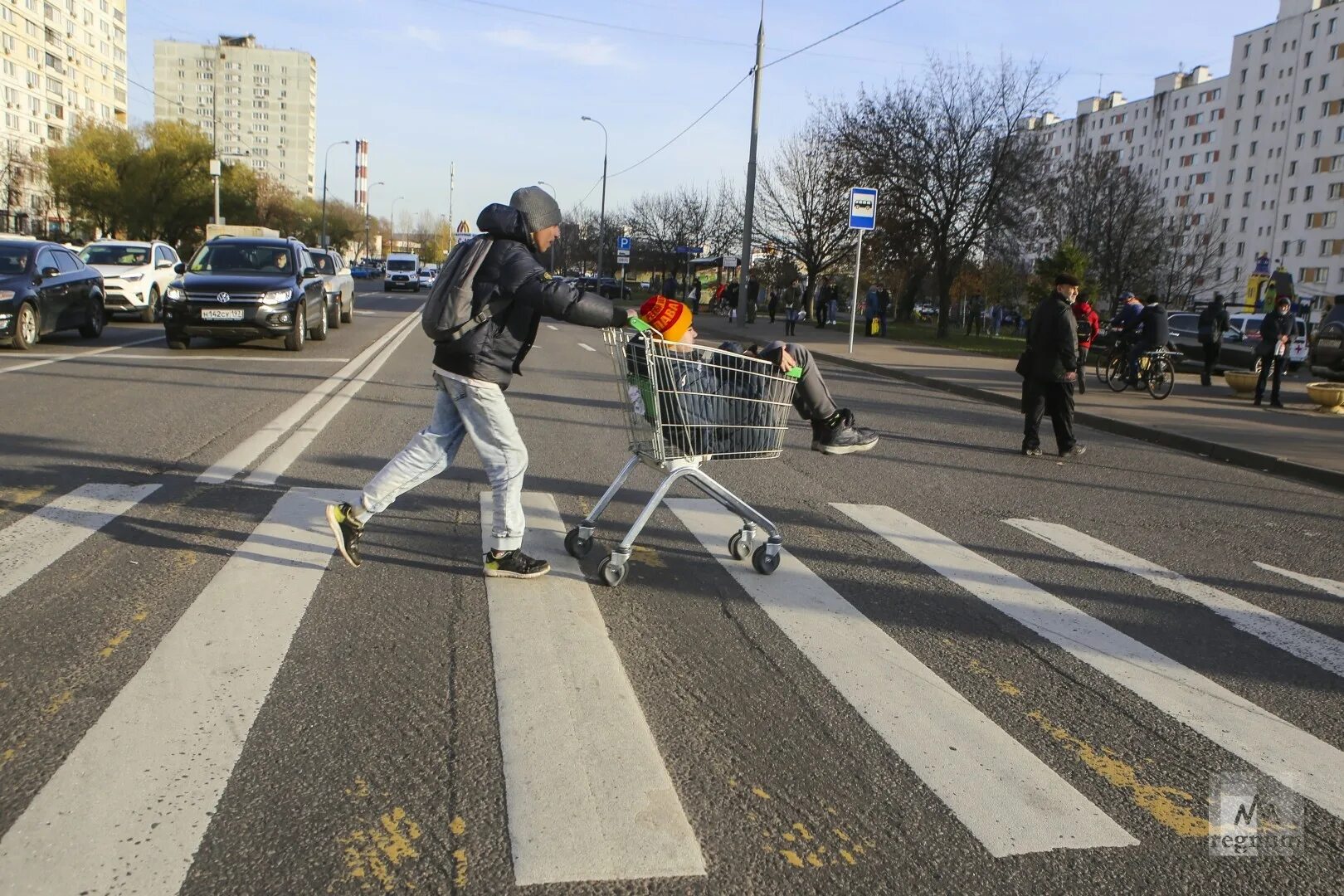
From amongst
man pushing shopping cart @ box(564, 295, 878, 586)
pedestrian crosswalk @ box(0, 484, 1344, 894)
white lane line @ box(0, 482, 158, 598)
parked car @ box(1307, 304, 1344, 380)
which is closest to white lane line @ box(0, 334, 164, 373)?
white lane line @ box(0, 482, 158, 598)

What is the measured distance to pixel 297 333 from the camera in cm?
1777

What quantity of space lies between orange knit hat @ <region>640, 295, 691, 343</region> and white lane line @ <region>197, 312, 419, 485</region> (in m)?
3.70

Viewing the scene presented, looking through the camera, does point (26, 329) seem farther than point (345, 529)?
Yes

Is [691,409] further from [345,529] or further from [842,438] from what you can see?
[345,529]

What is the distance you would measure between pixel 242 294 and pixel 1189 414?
14.0 metres

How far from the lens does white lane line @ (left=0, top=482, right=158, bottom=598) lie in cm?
507

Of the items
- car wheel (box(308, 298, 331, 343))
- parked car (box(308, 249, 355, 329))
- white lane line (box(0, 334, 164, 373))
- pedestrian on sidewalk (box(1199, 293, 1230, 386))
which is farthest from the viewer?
parked car (box(308, 249, 355, 329))

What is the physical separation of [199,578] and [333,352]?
14.2 meters

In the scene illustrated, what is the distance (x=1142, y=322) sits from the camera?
727 inches

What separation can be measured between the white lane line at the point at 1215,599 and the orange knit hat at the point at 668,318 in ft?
9.72

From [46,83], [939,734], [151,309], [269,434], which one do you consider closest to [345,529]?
[939,734]

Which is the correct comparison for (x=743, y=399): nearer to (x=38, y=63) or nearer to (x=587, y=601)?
(x=587, y=601)

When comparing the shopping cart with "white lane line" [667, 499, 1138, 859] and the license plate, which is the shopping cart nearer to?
"white lane line" [667, 499, 1138, 859]

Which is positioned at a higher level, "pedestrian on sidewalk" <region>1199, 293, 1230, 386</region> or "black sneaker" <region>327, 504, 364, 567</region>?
"pedestrian on sidewalk" <region>1199, 293, 1230, 386</region>
